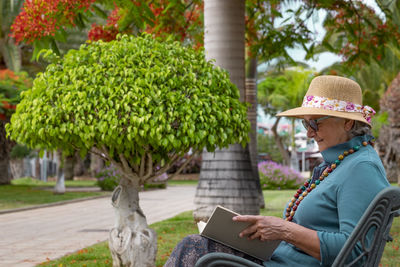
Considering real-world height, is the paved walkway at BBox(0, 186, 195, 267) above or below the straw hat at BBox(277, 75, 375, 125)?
below

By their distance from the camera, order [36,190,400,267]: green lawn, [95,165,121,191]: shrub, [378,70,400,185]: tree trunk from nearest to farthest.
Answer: [36,190,400,267]: green lawn → [95,165,121,191]: shrub → [378,70,400,185]: tree trunk

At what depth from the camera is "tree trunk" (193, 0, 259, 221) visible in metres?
9.18

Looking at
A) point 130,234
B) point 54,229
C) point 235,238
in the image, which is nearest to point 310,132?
point 235,238

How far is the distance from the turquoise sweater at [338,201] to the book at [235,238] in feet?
0.23

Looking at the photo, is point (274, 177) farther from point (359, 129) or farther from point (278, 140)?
point (359, 129)

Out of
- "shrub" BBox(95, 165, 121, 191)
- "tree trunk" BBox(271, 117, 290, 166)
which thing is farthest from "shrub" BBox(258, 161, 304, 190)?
"tree trunk" BBox(271, 117, 290, 166)

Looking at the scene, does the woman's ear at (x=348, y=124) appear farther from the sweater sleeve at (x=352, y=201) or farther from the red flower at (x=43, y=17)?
the red flower at (x=43, y=17)

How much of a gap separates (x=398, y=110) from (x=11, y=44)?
60.5 ft

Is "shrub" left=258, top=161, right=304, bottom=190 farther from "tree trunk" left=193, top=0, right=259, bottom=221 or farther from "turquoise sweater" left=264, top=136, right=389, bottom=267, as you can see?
"turquoise sweater" left=264, top=136, right=389, bottom=267

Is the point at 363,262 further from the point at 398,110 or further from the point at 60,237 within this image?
the point at 398,110

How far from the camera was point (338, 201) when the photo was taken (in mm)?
2504

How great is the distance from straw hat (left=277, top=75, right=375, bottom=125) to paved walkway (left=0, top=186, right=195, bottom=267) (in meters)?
5.55

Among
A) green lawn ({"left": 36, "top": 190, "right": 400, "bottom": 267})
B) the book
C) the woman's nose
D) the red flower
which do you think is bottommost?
green lawn ({"left": 36, "top": 190, "right": 400, "bottom": 267})

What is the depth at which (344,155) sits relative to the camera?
2.72 meters
